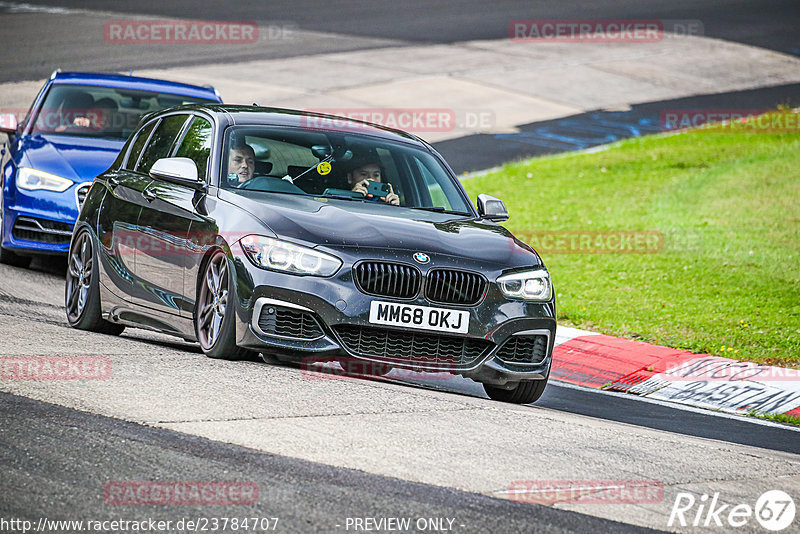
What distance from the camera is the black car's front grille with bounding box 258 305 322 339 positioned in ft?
23.9

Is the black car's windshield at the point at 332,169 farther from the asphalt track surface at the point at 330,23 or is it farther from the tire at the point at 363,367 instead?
the asphalt track surface at the point at 330,23

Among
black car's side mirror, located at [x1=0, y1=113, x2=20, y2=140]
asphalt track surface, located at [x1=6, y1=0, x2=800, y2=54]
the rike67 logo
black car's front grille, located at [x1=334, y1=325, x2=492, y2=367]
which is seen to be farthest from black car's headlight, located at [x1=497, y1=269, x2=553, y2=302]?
asphalt track surface, located at [x1=6, y1=0, x2=800, y2=54]

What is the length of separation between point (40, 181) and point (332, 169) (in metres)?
4.67

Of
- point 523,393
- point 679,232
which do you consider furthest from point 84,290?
point 679,232

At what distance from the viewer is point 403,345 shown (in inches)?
291

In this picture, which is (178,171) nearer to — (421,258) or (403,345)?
(421,258)

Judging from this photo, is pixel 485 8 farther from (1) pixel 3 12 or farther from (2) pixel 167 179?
(2) pixel 167 179

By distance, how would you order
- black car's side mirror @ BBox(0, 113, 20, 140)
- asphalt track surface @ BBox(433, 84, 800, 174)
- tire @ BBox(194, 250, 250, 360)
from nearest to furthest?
tire @ BBox(194, 250, 250, 360), black car's side mirror @ BBox(0, 113, 20, 140), asphalt track surface @ BBox(433, 84, 800, 174)

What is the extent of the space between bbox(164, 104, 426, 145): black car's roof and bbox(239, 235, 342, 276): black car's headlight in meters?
1.54

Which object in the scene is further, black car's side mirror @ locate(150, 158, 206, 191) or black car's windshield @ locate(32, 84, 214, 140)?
black car's windshield @ locate(32, 84, 214, 140)

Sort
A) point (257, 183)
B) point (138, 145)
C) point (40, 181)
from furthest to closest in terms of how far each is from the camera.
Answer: point (40, 181), point (138, 145), point (257, 183)

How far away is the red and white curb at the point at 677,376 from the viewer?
9562 millimetres

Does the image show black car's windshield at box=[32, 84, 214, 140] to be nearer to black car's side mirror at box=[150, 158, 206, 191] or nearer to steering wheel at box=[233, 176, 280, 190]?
black car's side mirror at box=[150, 158, 206, 191]

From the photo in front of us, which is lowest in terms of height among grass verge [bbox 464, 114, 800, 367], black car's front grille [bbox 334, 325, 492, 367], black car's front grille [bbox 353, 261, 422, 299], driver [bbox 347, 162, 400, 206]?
grass verge [bbox 464, 114, 800, 367]
